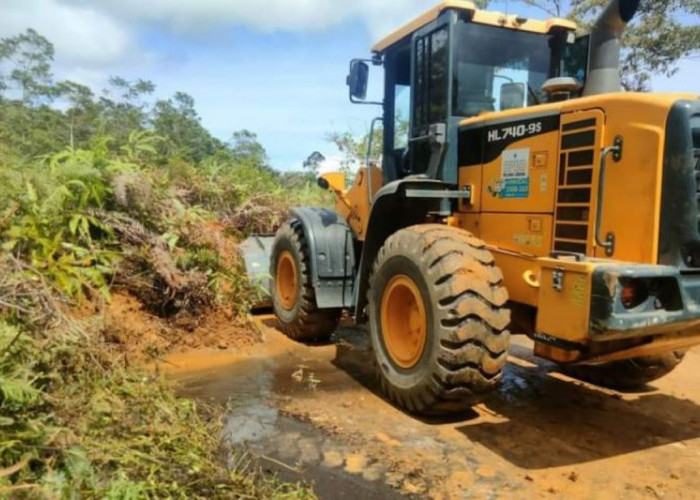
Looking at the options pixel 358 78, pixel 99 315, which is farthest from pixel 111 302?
pixel 358 78

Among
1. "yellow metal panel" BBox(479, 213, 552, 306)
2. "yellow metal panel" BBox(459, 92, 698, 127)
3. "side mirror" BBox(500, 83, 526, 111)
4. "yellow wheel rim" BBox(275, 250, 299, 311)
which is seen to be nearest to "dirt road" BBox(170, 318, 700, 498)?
"yellow metal panel" BBox(479, 213, 552, 306)

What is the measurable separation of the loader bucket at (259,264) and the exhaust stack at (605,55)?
391 cm

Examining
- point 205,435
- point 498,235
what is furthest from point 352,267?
point 205,435

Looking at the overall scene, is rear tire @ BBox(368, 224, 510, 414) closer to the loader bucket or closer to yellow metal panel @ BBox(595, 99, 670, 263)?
yellow metal panel @ BBox(595, 99, 670, 263)

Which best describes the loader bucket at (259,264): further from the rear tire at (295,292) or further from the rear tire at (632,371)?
the rear tire at (632,371)

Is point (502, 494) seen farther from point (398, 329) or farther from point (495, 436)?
point (398, 329)

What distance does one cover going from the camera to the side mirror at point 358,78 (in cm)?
543

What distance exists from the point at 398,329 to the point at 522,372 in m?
1.61

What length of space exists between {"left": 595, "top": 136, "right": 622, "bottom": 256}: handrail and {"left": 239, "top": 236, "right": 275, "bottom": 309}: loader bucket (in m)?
3.91

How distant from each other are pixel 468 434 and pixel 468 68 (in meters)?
2.73

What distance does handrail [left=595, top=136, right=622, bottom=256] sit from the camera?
349 centimetres

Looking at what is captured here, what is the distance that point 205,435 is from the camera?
11.6 feet

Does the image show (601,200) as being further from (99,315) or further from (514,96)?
(99,315)

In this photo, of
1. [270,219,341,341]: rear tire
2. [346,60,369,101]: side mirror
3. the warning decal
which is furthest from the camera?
[270,219,341,341]: rear tire
